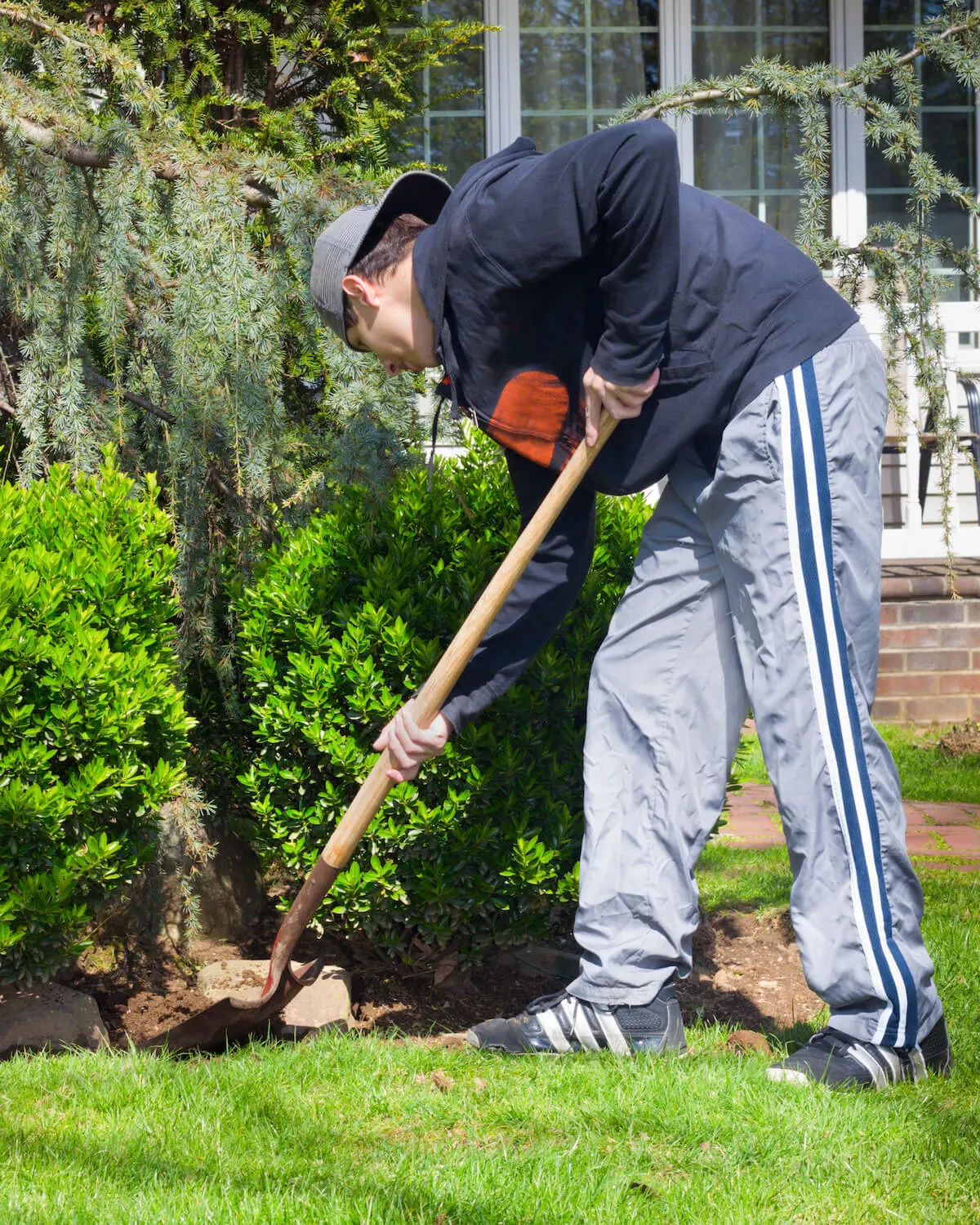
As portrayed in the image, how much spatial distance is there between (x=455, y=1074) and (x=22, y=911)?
1.01 metres

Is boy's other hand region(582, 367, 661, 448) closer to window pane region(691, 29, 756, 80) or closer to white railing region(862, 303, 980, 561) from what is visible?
white railing region(862, 303, 980, 561)

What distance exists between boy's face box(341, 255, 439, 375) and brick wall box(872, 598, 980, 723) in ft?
13.9

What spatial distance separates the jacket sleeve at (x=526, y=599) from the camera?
2760 millimetres

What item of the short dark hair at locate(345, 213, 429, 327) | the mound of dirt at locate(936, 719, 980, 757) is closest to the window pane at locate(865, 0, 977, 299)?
the mound of dirt at locate(936, 719, 980, 757)

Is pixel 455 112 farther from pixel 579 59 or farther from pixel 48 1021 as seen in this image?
pixel 48 1021

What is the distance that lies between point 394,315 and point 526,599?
0.68m

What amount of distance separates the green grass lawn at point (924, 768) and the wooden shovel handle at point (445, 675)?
92.8 inches

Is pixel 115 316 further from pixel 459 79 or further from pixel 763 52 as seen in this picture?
pixel 763 52

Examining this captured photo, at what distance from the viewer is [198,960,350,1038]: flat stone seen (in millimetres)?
3105

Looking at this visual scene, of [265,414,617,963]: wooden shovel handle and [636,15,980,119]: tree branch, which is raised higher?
[636,15,980,119]: tree branch

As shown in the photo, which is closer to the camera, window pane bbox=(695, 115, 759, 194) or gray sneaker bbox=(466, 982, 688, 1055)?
gray sneaker bbox=(466, 982, 688, 1055)

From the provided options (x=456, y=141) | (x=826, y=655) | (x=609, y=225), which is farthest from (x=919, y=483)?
(x=609, y=225)

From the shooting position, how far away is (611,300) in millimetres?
2342

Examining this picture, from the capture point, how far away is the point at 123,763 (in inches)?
111
